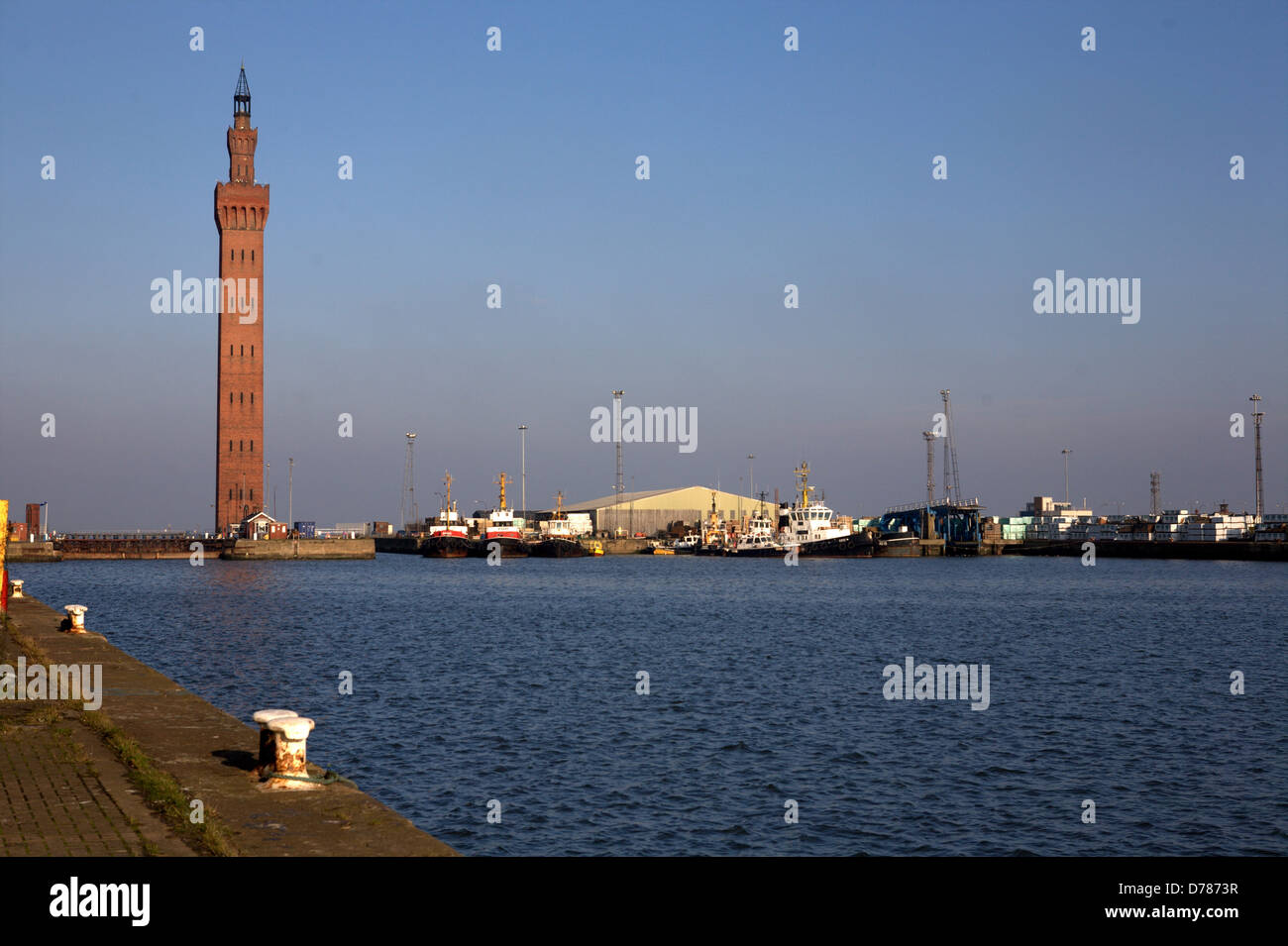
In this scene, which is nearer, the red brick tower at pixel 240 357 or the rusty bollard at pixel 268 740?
the rusty bollard at pixel 268 740

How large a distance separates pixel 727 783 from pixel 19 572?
96.5 meters

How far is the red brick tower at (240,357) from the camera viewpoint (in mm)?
116625

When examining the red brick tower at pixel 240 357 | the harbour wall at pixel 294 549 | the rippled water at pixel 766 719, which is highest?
the red brick tower at pixel 240 357

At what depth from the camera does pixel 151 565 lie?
115 metres

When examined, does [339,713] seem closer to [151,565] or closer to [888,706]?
[888,706]

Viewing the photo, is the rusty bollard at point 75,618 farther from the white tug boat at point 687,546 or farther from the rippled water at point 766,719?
the white tug boat at point 687,546

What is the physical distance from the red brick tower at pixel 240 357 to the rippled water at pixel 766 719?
5886cm

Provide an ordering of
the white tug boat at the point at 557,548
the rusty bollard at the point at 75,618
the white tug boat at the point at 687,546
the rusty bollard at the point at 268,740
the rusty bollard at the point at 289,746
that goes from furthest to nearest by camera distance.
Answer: the white tug boat at the point at 687,546 < the white tug boat at the point at 557,548 < the rusty bollard at the point at 75,618 < the rusty bollard at the point at 268,740 < the rusty bollard at the point at 289,746

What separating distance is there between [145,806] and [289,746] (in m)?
1.55

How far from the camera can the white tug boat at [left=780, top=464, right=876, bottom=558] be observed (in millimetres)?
134125

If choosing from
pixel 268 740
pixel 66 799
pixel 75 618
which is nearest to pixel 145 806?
pixel 66 799

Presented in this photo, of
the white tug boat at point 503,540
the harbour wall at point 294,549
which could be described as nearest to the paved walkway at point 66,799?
the harbour wall at point 294,549

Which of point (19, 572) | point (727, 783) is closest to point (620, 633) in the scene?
point (727, 783)

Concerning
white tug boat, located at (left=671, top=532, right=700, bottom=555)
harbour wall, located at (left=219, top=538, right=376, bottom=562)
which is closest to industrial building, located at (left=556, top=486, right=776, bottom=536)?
white tug boat, located at (left=671, top=532, right=700, bottom=555)
